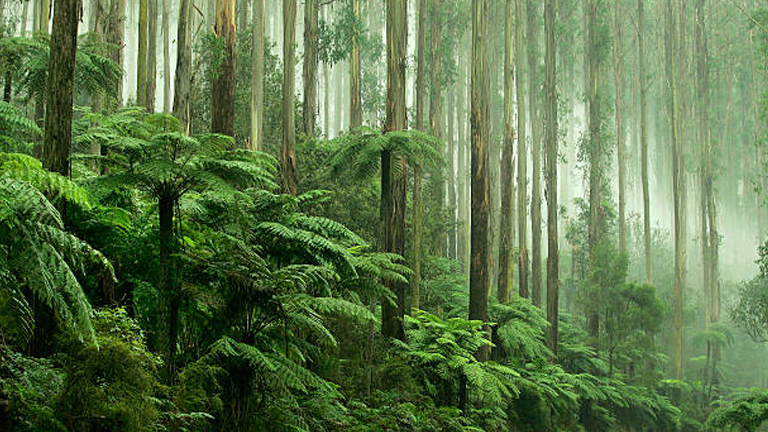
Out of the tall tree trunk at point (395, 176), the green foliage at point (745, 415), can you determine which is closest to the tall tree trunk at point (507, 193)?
the green foliage at point (745, 415)

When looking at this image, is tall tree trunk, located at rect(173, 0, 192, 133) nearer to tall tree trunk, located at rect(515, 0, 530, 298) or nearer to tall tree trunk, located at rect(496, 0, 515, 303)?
tall tree trunk, located at rect(496, 0, 515, 303)

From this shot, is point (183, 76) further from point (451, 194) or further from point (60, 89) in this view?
point (451, 194)

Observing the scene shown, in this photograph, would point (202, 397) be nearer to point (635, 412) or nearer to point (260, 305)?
point (260, 305)

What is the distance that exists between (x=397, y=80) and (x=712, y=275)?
2309 cm

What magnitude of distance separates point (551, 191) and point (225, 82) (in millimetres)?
11382

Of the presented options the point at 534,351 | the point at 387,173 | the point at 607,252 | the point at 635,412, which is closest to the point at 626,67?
the point at 607,252

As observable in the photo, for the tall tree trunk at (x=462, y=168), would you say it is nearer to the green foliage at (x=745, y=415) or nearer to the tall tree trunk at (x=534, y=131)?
the tall tree trunk at (x=534, y=131)

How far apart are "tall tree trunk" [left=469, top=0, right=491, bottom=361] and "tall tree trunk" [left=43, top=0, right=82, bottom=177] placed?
27.9 feet

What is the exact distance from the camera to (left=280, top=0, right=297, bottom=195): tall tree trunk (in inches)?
464

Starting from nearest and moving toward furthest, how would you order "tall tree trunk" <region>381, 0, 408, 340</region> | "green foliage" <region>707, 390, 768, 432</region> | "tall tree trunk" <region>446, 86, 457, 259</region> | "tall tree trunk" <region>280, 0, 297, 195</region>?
"tall tree trunk" <region>381, 0, 408, 340</region> → "tall tree trunk" <region>280, 0, 297, 195</region> → "green foliage" <region>707, 390, 768, 432</region> → "tall tree trunk" <region>446, 86, 457, 259</region>

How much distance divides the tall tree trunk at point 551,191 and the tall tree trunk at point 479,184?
5252mm

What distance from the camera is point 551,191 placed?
1981cm

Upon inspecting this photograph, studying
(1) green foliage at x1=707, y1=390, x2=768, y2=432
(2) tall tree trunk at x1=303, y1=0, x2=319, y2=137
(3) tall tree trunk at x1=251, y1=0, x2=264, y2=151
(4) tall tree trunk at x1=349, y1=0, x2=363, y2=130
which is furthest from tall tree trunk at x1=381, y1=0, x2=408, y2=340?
(1) green foliage at x1=707, y1=390, x2=768, y2=432

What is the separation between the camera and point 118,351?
13.7 feet
